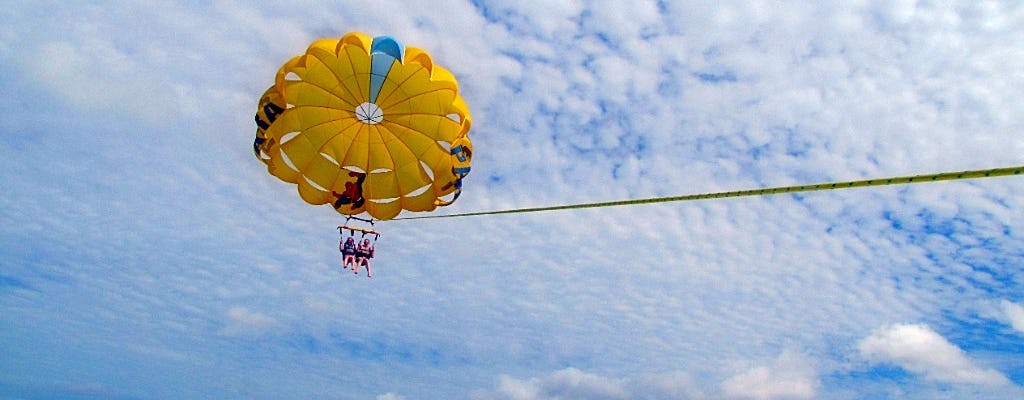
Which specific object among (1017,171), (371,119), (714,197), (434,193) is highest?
(371,119)

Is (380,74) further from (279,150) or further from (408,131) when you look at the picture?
(279,150)

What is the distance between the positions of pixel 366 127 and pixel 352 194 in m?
1.85

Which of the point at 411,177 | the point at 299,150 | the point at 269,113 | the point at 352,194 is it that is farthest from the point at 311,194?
the point at 411,177

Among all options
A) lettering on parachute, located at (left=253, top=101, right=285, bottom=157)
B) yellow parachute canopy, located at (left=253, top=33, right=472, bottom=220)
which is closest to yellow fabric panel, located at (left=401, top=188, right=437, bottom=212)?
yellow parachute canopy, located at (left=253, top=33, right=472, bottom=220)

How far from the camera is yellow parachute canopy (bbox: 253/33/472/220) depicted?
17.6 m

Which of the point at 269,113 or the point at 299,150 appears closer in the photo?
the point at 269,113

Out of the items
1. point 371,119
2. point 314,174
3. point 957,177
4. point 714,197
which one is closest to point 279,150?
point 314,174

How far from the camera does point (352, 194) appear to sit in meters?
19.4

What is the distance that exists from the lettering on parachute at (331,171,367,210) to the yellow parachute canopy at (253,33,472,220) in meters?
0.03

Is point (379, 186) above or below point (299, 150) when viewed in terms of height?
below

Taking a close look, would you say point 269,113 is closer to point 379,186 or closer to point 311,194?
point 311,194

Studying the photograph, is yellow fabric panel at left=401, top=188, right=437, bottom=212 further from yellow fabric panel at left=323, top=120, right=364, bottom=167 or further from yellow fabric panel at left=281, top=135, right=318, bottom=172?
yellow fabric panel at left=281, top=135, right=318, bottom=172

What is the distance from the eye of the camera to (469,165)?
18938mm

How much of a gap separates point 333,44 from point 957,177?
47.8ft
